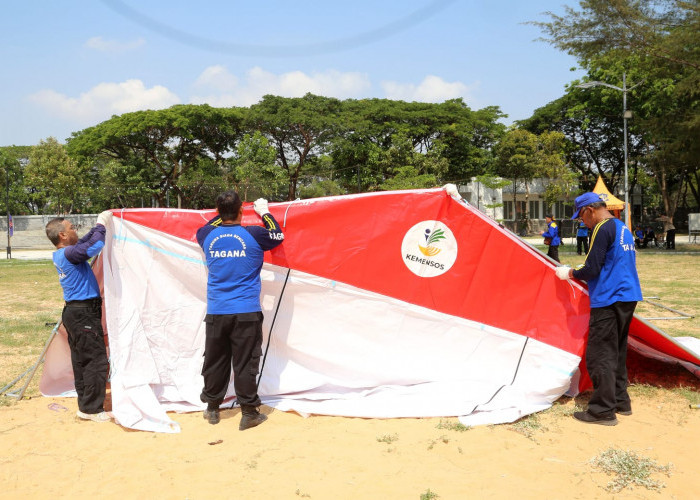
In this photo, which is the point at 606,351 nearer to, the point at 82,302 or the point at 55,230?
the point at 82,302

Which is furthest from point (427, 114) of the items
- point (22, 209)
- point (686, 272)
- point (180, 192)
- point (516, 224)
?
point (22, 209)

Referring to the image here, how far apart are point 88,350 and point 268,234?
1907mm

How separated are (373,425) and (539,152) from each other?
140ft

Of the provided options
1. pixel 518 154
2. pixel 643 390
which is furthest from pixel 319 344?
pixel 518 154

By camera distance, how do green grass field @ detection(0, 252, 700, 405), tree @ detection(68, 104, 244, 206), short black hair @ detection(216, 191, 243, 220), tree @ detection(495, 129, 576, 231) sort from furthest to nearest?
1. tree @ detection(495, 129, 576, 231)
2. tree @ detection(68, 104, 244, 206)
3. green grass field @ detection(0, 252, 700, 405)
4. short black hair @ detection(216, 191, 243, 220)

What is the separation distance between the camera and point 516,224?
1953 inches

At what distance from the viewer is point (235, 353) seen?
15.8ft

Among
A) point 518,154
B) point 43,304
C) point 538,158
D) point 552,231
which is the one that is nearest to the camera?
point 43,304

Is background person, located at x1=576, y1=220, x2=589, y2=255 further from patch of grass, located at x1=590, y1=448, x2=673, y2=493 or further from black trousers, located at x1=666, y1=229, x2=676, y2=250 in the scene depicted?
patch of grass, located at x1=590, y1=448, x2=673, y2=493

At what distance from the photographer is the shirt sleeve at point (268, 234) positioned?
4910mm

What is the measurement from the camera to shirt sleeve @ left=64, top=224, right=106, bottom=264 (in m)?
4.88

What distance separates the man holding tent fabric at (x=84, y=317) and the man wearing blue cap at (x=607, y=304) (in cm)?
423

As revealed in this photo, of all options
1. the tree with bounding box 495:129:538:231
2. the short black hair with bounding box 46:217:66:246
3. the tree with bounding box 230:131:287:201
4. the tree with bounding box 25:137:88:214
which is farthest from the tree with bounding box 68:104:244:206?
the short black hair with bounding box 46:217:66:246

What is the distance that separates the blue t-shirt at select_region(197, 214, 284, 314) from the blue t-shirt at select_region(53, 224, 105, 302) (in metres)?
0.97
